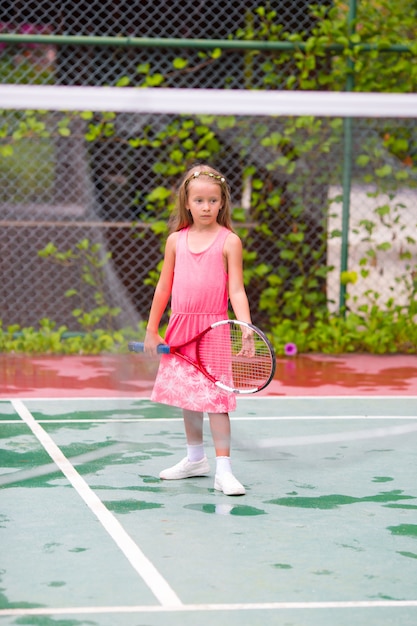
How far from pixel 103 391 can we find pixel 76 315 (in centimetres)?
190

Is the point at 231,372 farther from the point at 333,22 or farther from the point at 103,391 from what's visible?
the point at 333,22

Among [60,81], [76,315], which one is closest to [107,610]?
[76,315]

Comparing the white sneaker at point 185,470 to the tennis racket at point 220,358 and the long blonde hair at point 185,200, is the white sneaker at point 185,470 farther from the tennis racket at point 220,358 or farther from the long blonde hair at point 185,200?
the long blonde hair at point 185,200

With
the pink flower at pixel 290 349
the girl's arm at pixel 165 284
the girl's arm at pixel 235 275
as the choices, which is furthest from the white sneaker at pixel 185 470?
the pink flower at pixel 290 349

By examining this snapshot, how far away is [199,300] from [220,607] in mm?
1693

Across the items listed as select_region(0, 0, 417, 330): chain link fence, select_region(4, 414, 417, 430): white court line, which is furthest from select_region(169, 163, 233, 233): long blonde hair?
select_region(0, 0, 417, 330): chain link fence

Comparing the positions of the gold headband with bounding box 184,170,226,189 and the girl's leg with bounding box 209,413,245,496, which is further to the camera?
the gold headband with bounding box 184,170,226,189

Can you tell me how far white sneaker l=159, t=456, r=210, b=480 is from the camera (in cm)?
463

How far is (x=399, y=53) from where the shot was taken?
8.75 meters

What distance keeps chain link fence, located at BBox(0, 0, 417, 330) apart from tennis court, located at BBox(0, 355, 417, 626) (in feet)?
6.75

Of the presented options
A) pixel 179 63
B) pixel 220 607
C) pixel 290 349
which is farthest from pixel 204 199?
pixel 179 63

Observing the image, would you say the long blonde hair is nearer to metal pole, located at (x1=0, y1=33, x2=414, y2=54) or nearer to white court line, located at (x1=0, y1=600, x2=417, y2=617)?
white court line, located at (x1=0, y1=600, x2=417, y2=617)

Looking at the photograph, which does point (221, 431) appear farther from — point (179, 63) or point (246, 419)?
point (179, 63)

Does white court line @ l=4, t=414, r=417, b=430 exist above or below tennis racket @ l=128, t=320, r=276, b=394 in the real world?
below
